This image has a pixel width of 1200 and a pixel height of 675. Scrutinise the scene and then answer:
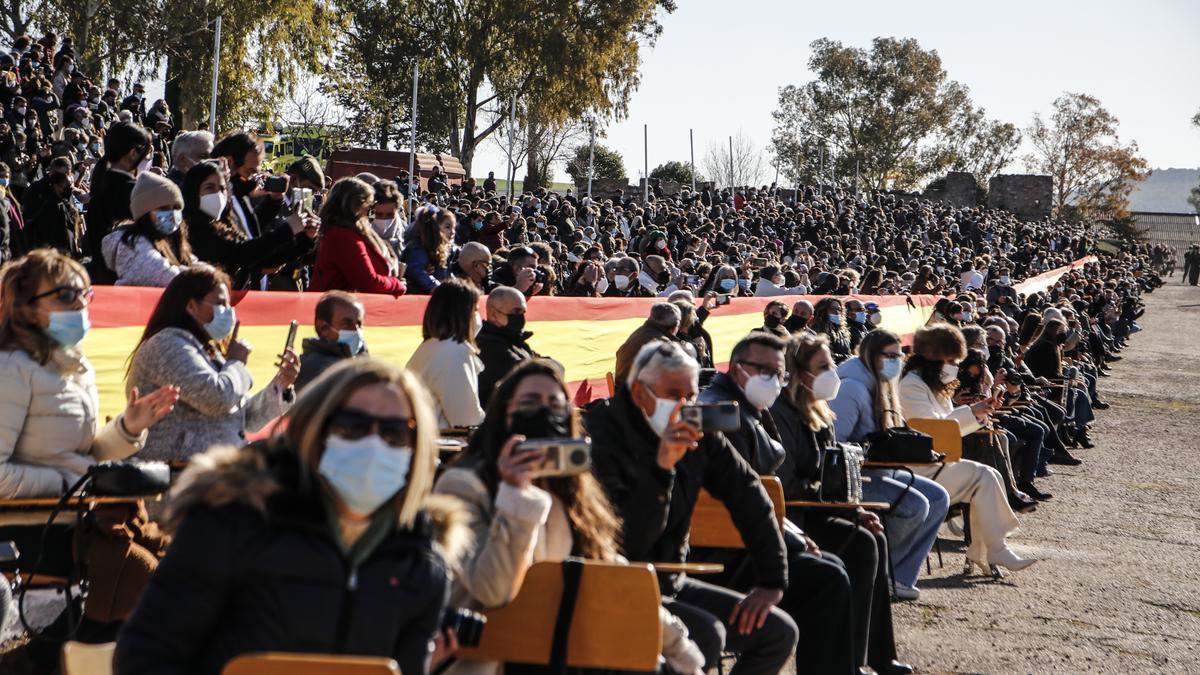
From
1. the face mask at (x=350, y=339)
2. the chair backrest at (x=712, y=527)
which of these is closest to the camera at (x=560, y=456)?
the chair backrest at (x=712, y=527)

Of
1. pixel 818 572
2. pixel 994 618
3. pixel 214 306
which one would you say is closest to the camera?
pixel 214 306

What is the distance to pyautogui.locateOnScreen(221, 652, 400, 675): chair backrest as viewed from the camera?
2.93 metres

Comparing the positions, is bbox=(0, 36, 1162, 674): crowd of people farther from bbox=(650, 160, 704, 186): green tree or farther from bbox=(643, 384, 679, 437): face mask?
bbox=(650, 160, 704, 186): green tree

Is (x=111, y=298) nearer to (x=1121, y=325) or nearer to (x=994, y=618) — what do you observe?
(x=994, y=618)

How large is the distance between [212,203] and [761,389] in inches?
114

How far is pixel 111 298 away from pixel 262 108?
33.6 m

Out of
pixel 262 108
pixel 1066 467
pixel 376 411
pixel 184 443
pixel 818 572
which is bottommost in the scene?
pixel 1066 467

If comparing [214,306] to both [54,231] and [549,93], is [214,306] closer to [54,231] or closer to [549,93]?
[54,231]

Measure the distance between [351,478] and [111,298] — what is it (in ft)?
12.7

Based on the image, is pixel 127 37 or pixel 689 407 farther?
pixel 127 37

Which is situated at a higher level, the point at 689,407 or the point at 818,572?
the point at 689,407

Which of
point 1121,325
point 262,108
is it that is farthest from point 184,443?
point 1121,325

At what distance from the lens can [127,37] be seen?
3772 cm

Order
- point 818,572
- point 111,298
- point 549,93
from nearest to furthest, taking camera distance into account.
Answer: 1. point 818,572
2. point 111,298
3. point 549,93
